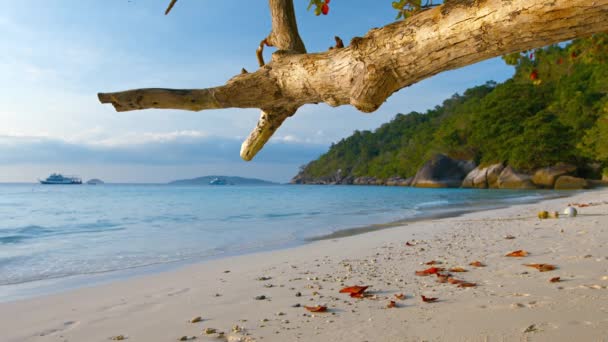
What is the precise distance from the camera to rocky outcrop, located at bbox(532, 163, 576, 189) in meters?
38.5

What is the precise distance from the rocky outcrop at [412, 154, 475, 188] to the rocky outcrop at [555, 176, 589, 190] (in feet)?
50.8

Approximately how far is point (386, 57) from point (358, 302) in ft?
10.1

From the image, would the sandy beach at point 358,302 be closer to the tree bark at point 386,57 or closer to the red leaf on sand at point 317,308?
the red leaf on sand at point 317,308

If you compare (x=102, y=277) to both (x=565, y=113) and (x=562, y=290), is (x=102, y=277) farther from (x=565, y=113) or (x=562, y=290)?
(x=565, y=113)

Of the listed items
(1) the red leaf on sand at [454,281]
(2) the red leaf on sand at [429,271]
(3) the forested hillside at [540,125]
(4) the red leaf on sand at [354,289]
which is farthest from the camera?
(3) the forested hillside at [540,125]

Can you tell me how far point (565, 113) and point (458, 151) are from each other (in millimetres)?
15761

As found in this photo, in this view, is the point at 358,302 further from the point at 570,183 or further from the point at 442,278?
the point at 570,183

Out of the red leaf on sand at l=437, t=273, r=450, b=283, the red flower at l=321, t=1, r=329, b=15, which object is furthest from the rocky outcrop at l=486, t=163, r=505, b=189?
the red flower at l=321, t=1, r=329, b=15

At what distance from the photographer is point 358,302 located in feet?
→ 13.5

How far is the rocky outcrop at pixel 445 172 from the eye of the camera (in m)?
53.4

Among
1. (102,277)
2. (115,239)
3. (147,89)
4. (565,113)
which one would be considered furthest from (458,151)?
(147,89)

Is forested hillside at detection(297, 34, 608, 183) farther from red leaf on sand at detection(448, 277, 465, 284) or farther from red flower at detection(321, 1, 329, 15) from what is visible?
red flower at detection(321, 1, 329, 15)

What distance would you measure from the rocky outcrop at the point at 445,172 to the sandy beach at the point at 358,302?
1889 inches

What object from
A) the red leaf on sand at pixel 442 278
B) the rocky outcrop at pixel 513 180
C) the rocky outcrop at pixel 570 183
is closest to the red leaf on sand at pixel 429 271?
the red leaf on sand at pixel 442 278
